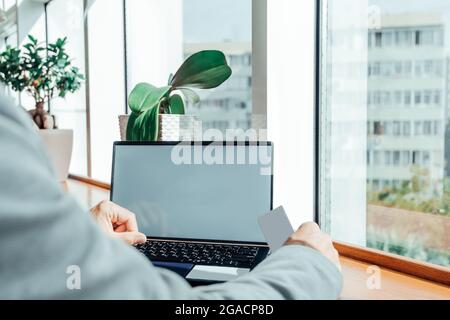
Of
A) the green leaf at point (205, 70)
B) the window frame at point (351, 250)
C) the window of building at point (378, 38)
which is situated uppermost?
the window of building at point (378, 38)

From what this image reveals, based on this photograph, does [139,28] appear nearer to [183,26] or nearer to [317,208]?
[183,26]

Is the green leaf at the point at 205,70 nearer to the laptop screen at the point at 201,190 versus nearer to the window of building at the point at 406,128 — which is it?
the laptop screen at the point at 201,190

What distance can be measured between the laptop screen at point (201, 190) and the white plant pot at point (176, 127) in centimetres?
10

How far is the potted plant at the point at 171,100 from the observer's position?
105cm

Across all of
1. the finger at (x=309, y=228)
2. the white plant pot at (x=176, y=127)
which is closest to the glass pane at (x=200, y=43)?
the white plant pot at (x=176, y=127)

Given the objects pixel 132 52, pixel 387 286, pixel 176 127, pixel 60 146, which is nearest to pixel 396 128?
pixel 387 286

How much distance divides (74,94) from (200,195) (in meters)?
1.86

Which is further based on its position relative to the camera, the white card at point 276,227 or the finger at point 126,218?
the finger at point 126,218

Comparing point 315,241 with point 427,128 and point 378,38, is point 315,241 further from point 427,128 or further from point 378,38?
point 378,38

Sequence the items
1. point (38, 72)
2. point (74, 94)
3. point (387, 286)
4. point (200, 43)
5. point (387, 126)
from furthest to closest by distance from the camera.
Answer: point (74, 94)
point (38, 72)
point (200, 43)
point (387, 126)
point (387, 286)

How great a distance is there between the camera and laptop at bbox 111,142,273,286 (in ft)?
2.79

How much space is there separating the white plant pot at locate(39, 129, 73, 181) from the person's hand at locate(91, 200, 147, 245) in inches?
55.2

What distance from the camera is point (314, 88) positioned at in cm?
118

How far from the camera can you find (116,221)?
0.78m
